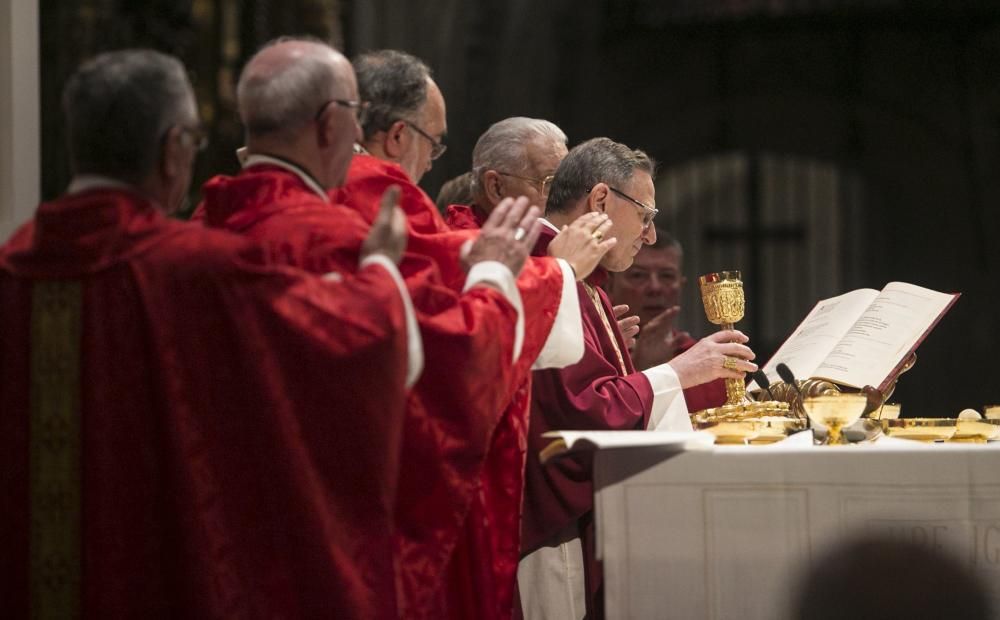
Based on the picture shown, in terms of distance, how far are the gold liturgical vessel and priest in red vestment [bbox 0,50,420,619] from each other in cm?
102

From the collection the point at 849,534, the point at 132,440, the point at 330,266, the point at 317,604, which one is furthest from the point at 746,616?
the point at 132,440

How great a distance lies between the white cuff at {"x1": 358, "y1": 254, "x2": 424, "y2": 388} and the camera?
7.98 feet

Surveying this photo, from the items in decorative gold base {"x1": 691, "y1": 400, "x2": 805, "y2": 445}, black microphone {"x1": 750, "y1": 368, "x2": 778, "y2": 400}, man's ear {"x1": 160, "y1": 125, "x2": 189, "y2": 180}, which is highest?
man's ear {"x1": 160, "y1": 125, "x2": 189, "y2": 180}

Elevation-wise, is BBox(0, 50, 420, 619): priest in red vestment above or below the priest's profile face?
below

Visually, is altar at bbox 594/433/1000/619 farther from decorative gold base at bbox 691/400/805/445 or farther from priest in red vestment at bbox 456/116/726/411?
priest in red vestment at bbox 456/116/726/411

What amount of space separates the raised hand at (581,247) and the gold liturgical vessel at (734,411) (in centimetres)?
39

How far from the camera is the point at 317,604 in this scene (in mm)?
2338

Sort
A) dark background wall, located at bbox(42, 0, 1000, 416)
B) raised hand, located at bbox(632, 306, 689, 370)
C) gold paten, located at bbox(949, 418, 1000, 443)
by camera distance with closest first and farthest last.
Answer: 1. gold paten, located at bbox(949, 418, 1000, 443)
2. raised hand, located at bbox(632, 306, 689, 370)
3. dark background wall, located at bbox(42, 0, 1000, 416)

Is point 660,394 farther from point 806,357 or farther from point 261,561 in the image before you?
point 261,561

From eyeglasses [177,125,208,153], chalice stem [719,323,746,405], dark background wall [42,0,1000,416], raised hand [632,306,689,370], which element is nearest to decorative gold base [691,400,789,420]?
chalice stem [719,323,746,405]

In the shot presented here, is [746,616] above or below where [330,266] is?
below

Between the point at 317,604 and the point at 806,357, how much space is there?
1.65 m

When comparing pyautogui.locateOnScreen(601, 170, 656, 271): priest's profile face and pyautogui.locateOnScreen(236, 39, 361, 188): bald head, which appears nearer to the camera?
pyautogui.locateOnScreen(236, 39, 361, 188): bald head

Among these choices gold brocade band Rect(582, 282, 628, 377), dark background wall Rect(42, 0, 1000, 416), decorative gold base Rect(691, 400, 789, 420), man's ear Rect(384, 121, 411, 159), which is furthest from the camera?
dark background wall Rect(42, 0, 1000, 416)
